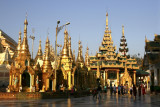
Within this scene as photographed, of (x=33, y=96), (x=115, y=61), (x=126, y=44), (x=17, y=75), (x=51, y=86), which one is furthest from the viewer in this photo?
(x=126, y=44)

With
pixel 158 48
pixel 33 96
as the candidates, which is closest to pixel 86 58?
pixel 158 48

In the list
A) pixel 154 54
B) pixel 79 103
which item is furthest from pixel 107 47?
→ pixel 79 103

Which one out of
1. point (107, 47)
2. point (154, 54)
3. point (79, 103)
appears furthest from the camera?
point (107, 47)

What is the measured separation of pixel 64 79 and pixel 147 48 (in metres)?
12.9

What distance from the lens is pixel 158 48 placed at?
31.5m

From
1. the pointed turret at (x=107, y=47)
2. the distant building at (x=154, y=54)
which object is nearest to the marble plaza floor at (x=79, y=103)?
the distant building at (x=154, y=54)

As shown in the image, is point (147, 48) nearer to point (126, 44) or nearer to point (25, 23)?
point (25, 23)

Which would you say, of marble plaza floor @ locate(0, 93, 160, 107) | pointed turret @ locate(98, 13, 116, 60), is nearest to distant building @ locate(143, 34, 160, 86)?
marble plaza floor @ locate(0, 93, 160, 107)

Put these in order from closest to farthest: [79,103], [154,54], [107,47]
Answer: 1. [79,103]
2. [154,54]
3. [107,47]

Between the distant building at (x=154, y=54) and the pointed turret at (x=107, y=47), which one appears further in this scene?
the pointed turret at (x=107, y=47)

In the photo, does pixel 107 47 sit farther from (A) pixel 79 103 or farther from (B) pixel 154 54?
(A) pixel 79 103

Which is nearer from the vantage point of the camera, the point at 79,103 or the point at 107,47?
the point at 79,103

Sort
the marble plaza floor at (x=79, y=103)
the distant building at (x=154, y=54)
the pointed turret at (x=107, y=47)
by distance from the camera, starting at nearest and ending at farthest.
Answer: the marble plaza floor at (x=79, y=103)
the distant building at (x=154, y=54)
the pointed turret at (x=107, y=47)

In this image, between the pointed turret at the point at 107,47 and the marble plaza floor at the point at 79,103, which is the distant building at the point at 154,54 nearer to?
the marble plaza floor at the point at 79,103
